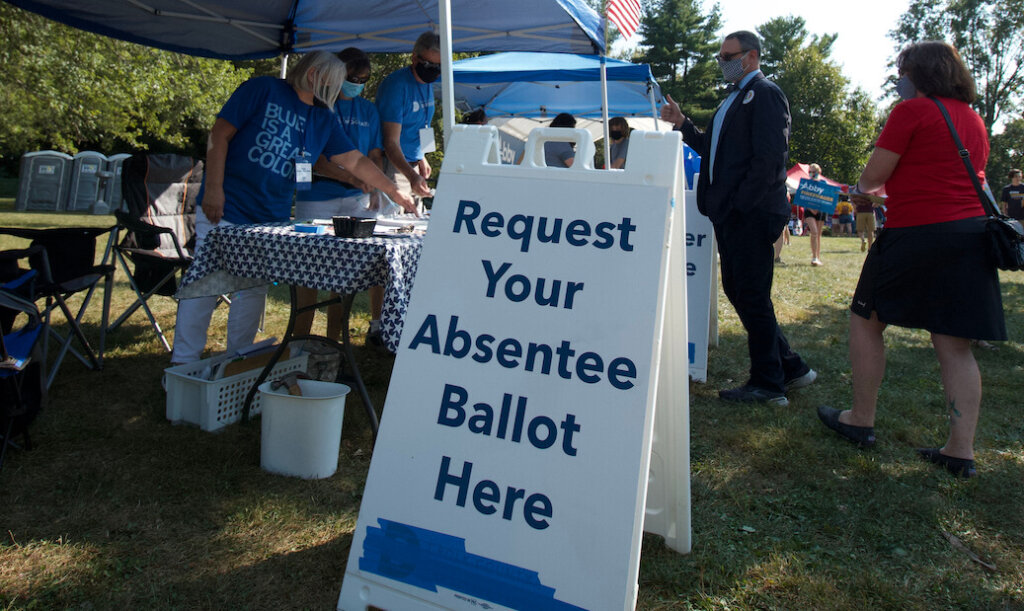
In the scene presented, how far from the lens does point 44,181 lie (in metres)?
18.6

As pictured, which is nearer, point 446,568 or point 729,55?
point 446,568

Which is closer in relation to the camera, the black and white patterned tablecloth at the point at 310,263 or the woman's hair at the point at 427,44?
the black and white patterned tablecloth at the point at 310,263

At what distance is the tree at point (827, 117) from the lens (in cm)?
3725

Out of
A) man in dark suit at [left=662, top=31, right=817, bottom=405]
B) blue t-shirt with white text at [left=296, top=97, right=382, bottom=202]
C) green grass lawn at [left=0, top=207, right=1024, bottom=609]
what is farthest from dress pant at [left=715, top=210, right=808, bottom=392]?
blue t-shirt with white text at [left=296, top=97, right=382, bottom=202]

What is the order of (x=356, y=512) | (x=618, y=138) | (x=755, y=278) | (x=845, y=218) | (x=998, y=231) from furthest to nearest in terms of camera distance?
(x=845, y=218), (x=618, y=138), (x=755, y=278), (x=998, y=231), (x=356, y=512)

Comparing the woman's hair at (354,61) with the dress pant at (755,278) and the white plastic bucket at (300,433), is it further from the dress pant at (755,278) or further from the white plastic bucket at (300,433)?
the dress pant at (755,278)

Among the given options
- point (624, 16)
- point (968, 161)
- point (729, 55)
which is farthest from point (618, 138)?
point (968, 161)

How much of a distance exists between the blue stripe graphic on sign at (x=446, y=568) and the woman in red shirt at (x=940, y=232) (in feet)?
6.50

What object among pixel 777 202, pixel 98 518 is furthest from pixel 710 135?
pixel 98 518

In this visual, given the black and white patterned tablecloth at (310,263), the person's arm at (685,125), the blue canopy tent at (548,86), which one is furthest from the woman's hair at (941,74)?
the blue canopy tent at (548,86)

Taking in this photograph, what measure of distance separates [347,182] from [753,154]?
2.25 m

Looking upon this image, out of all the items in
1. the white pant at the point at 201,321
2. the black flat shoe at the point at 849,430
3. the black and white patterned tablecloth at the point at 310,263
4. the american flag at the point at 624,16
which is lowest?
the black flat shoe at the point at 849,430

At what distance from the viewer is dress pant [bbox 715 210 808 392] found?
3.35 m

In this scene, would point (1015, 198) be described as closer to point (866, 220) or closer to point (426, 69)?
point (866, 220)
